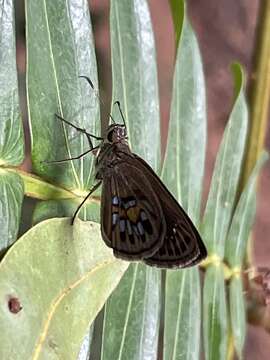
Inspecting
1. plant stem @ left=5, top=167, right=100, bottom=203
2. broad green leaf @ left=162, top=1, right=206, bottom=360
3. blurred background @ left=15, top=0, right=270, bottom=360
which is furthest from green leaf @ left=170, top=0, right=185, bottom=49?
blurred background @ left=15, top=0, right=270, bottom=360

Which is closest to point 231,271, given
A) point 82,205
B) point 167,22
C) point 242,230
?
point 242,230

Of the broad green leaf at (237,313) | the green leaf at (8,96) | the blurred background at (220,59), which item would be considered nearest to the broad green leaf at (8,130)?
the green leaf at (8,96)

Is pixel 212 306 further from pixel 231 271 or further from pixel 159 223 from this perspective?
pixel 159 223

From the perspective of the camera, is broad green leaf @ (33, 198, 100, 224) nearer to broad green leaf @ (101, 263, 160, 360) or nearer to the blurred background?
broad green leaf @ (101, 263, 160, 360)

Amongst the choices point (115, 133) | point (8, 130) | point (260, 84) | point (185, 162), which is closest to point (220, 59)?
point (260, 84)

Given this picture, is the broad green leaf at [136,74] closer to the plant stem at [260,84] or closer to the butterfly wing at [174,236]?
the butterfly wing at [174,236]

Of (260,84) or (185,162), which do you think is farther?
(260,84)

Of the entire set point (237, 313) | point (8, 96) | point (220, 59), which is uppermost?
point (220, 59)

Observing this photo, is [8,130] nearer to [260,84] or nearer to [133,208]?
[133,208]
